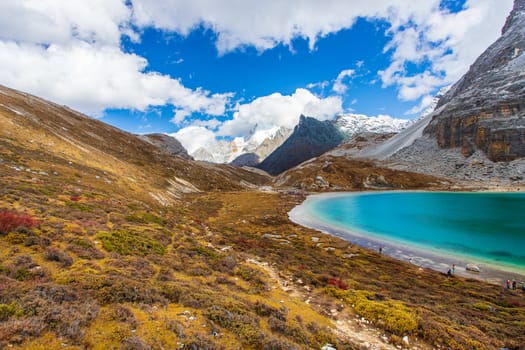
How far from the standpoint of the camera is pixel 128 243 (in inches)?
648

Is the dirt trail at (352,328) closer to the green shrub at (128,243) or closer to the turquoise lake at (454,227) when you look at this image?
the green shrub at (128,243)

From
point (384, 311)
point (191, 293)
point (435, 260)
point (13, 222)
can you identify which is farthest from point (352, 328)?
point (435, 260)

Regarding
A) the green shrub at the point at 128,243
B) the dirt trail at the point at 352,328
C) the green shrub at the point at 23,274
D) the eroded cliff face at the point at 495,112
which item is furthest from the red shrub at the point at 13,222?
the eroded cliff face at the point at 495,112

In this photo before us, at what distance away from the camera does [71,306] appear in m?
7.29

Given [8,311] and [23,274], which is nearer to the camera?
[8,311]

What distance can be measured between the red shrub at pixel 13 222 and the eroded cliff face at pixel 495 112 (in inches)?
6705

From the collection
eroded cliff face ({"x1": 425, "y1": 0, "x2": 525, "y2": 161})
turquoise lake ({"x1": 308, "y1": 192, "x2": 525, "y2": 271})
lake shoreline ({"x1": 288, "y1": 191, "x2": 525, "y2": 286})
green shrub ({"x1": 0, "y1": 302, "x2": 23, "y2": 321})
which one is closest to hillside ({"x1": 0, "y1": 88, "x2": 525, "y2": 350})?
green shrub ({"x1": 0, "y1": 302, "x2": 23, "y2": 321})

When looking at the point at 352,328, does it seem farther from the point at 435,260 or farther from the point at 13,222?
the point at 435,260

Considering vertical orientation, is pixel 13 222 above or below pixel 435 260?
above

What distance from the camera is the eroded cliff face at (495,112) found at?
11631 centimetres

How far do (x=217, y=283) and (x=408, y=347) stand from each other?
989 centimetres

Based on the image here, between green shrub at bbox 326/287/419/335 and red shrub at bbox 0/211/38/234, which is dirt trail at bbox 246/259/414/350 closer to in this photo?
green shrub at bbox 326/287/419/335

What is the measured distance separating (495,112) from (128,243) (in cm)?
18021

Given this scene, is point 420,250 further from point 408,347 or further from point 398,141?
point 398,141
